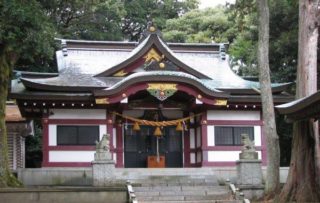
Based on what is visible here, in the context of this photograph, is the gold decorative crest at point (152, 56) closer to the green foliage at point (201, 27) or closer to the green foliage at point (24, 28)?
the green foliage at point (24, 28)

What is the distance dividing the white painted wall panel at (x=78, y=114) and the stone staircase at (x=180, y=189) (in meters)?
3.86

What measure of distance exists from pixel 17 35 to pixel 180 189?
742 cm

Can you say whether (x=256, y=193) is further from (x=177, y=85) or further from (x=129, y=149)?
(x=129, y=149)

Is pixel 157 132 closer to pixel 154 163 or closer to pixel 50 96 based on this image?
pixel 154 163

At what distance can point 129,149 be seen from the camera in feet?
78.8

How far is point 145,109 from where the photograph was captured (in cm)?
2378

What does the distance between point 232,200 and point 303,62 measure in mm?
4783

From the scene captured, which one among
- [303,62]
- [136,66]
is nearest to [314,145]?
[303,62]

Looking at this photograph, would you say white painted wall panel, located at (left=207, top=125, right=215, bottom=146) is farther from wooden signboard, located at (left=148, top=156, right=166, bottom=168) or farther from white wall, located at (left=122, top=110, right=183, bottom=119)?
wooden signboard, located at (left=148, top=156, right=166, bottom=168)

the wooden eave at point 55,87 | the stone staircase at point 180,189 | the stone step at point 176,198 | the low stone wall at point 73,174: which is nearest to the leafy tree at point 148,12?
the wooden eave at point 55,87

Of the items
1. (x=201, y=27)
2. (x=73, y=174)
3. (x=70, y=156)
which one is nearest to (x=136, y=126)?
(x=70, y=156)

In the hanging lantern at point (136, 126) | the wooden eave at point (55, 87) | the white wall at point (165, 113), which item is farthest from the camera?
the white wall at point (165, 113)

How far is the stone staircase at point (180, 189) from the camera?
16.8m

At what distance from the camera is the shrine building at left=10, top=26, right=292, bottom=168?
2186 centimetres
